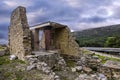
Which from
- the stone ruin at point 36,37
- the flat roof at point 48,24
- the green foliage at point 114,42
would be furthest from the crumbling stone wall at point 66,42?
the green foliage at point 114,42

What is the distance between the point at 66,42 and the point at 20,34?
5.48 metres

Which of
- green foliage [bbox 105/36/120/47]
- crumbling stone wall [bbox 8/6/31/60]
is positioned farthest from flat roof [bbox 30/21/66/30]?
green foliage [bbox 105/36/120/47]

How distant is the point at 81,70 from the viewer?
1598cm

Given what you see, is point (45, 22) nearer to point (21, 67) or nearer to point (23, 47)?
point (23, 47)

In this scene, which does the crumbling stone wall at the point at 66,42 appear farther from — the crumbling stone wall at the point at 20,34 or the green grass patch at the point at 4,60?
the green grass patch at the point at 4,60

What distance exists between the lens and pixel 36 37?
2017 centimetres

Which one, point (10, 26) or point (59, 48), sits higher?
point (10, 26)

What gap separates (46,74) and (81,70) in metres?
3.96

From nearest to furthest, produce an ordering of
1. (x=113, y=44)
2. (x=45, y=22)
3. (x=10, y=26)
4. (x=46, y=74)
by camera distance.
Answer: (x=46, y=74), (x=10, y=26), (x=45, y=22), (x=113, y=44)

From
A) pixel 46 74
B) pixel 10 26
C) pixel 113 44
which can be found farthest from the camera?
pixel 113 44

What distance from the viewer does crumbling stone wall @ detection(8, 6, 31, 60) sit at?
15.0m

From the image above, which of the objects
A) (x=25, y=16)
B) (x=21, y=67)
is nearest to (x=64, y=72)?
(x=21, y=67)

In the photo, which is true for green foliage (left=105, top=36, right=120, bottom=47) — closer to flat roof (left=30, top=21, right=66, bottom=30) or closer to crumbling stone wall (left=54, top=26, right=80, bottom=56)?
crumbling stone wall (left=54, top=26, right=80, bottom=56)

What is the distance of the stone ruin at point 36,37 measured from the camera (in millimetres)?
15281
